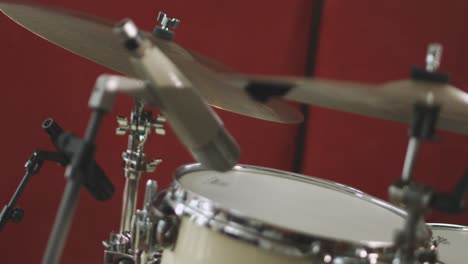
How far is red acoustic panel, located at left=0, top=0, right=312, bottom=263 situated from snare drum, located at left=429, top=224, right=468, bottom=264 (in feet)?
2.05

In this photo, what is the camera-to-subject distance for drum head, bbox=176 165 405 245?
0.79 metres

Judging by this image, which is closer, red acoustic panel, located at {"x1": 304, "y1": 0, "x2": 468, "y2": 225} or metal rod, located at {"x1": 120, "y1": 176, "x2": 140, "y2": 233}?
metal rod, located at {"x1": 120, "y1": 176, "x2": 140, "y2": 233}

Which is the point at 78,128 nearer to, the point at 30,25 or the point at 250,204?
the point at 30,25

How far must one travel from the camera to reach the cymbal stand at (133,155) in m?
1.00

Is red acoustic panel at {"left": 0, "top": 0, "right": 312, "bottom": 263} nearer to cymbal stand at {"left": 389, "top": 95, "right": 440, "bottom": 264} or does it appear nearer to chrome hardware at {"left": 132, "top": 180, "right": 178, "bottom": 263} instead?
chrome hardware at {"left": 132, "top": 180, "right": 178, "bottom": 263}

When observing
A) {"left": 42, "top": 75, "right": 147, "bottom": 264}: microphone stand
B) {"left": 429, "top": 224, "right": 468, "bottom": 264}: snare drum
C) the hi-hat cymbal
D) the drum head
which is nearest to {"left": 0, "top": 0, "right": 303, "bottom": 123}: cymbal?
the hi-hat cymbal

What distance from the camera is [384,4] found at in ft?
4.83

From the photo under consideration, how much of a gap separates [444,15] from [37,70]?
1.09 metres

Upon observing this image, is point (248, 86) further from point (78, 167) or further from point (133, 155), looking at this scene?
point (133, 155)

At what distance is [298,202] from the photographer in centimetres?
91

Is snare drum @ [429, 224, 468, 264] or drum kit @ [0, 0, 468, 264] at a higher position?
drum kit @ [0, 0, 468, 264]

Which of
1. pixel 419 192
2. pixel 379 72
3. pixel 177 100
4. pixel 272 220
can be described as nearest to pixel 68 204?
pixel 177 100

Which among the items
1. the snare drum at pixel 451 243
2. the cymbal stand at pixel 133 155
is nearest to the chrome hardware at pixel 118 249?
the cymbal stand at pixel 133 155

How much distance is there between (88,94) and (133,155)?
47 cm
